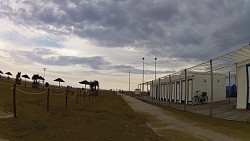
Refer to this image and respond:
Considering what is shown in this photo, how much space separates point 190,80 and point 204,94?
220cm

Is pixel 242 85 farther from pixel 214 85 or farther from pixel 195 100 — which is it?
pixel 214 85

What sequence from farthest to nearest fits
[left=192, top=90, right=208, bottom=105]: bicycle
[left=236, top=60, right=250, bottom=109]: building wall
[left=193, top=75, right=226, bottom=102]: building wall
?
[left=193, top=75, right=226, bottom=102]: building wall → [left=192, top=90, right=208, bottom=105]: bicycle → [left=236, top=60, right=250, bottom=109]: building wall

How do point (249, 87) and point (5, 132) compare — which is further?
point (249, 87)

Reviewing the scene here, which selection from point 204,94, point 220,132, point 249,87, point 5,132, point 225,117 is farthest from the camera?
point 204,94

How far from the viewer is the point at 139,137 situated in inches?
396

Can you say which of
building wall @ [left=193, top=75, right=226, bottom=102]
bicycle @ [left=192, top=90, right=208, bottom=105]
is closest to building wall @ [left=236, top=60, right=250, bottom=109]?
bicycle @ [left=192, top=90, right=208, bottom=105]

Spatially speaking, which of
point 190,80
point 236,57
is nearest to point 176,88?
point 190,80

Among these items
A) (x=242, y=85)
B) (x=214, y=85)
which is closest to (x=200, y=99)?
(x=214, y=85)

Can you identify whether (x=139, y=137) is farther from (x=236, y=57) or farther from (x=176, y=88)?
(x=176, y=88)

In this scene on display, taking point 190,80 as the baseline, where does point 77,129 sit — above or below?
below

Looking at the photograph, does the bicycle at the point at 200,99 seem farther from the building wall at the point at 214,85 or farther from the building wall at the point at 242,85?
the building wall at the point at 242,85

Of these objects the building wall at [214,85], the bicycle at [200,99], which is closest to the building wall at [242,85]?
the bicycle at [200,99]

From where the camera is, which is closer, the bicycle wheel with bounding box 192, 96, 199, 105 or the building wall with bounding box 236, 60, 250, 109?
the building wall with bounding box 236, 60, 250, 109

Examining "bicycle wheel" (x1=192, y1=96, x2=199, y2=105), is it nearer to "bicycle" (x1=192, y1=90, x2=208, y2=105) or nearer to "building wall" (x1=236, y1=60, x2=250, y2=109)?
"bicycle" (x1=192, y1=90, x2=208, y2=105)
